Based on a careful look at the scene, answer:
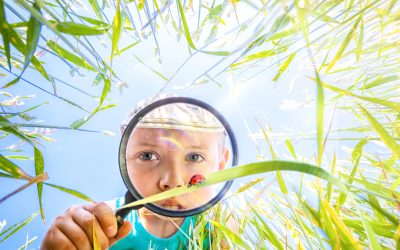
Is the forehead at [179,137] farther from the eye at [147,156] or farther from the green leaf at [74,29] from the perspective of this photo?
the green leaf at [74,29]

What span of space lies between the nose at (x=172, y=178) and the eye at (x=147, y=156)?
83 mm

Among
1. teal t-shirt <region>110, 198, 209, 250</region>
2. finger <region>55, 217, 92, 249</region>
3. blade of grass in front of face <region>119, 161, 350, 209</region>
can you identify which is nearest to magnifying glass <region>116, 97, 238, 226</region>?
finger <region>55, 217, 92, 249</region>

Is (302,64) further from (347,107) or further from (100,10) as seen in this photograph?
(100,10)

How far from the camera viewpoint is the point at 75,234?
89 cm

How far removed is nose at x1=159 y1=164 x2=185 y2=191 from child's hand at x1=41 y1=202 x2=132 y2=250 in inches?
8.4

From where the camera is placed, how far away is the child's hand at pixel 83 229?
0.81m

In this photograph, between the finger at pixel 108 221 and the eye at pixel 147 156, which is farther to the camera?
the eye at pixel 147 156

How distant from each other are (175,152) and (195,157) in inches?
3.1

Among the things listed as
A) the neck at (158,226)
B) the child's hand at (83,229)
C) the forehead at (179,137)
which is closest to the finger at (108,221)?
the child's hand at (83,229)

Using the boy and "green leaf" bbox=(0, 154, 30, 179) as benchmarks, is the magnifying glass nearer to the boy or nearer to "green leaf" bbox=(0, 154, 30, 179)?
the boy

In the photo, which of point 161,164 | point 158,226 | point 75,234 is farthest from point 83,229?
point 158,226

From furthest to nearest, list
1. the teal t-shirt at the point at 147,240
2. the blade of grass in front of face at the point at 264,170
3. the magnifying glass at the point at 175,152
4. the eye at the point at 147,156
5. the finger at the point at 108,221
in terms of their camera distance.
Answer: the teal t-shirt at the point at 147,240
the eye at the point at 147,156
the magnifying glass at the point at 175,152
the finger at the point at 108,221
the blade of grass in front of face at the point at 264,170

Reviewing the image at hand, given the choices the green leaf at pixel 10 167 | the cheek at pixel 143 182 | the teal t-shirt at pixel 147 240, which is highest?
the green leaf at pixel 10 167

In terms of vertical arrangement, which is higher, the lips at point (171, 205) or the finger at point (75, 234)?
the lips at point (171, 205)
